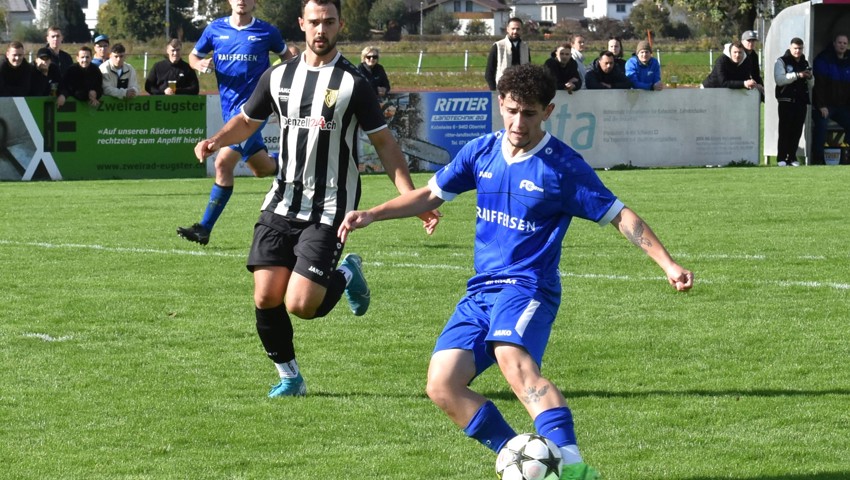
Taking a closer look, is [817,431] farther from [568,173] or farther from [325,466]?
[325,466]

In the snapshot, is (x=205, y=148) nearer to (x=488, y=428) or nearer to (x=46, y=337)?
(x=46, y=337)

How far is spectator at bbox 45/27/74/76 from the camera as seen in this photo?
63.4 feet

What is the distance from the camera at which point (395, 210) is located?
16.8 feet

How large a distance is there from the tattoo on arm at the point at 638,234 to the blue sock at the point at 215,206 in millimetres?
6555

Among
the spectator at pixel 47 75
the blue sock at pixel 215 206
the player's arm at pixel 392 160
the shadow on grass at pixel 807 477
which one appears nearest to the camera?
the shadow on grass at pixel 807 477

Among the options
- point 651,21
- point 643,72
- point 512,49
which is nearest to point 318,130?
point 512,49

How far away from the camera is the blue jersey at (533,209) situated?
4.91 m

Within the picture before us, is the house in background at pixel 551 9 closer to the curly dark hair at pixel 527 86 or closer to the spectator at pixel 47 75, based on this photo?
the spectator at pixel 47 75

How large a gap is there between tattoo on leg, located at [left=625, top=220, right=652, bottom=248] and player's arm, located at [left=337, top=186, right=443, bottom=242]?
30.1 inches

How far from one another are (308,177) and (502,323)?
79.5 inches

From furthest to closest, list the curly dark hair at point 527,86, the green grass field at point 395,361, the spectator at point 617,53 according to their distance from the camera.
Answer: the spectator at point 617,53, the green grass field at point 395,361, the curly dark hair at point 527,86

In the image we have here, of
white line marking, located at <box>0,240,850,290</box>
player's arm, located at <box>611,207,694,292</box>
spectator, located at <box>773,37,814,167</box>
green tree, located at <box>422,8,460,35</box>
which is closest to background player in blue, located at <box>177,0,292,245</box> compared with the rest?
white line marking, located at <box>0,240,850,290</box>

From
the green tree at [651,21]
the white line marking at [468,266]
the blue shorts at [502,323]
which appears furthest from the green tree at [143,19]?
the blue shorts at [502,323]

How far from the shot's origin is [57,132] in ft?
62.3
